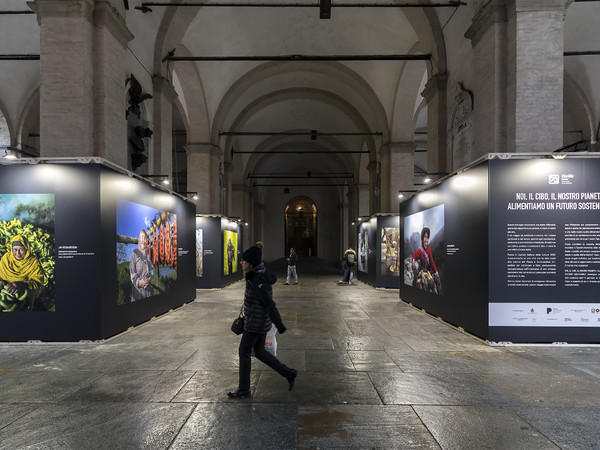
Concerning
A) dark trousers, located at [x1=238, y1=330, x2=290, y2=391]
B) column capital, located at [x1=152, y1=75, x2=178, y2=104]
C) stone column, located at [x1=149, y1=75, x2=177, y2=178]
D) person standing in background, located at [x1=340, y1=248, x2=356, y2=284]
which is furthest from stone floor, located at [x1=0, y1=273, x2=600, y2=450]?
person standing in background, located at [x1=340, y1=248, x2=356, y2=284]

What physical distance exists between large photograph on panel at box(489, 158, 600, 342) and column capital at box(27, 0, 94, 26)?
8.30 m

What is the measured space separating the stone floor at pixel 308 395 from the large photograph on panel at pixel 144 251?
1.14m

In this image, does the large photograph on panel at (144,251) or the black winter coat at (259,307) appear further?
the large photograph on panel at (144,251)

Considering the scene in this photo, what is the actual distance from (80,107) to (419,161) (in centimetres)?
3073

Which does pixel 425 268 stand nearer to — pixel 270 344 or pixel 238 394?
pixel 270 344

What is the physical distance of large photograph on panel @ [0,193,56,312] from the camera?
7000mm

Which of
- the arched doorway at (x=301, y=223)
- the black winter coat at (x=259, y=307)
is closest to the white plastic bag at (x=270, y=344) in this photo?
the black winter coat at (x=259, y=307)

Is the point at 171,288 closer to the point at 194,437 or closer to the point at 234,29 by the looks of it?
the point at 194,437

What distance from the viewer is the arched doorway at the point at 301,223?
1804 inches

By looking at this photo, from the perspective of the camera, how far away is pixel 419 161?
34.4m

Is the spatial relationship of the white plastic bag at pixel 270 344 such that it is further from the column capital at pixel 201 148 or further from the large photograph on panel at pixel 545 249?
the column capital at pixel 201 148

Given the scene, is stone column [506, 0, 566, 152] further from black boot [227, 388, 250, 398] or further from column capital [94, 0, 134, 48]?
column capital [94, 0, 134, 48]

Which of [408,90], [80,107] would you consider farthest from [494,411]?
[408,90]

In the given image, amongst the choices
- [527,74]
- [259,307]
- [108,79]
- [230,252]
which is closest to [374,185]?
[230,252]
